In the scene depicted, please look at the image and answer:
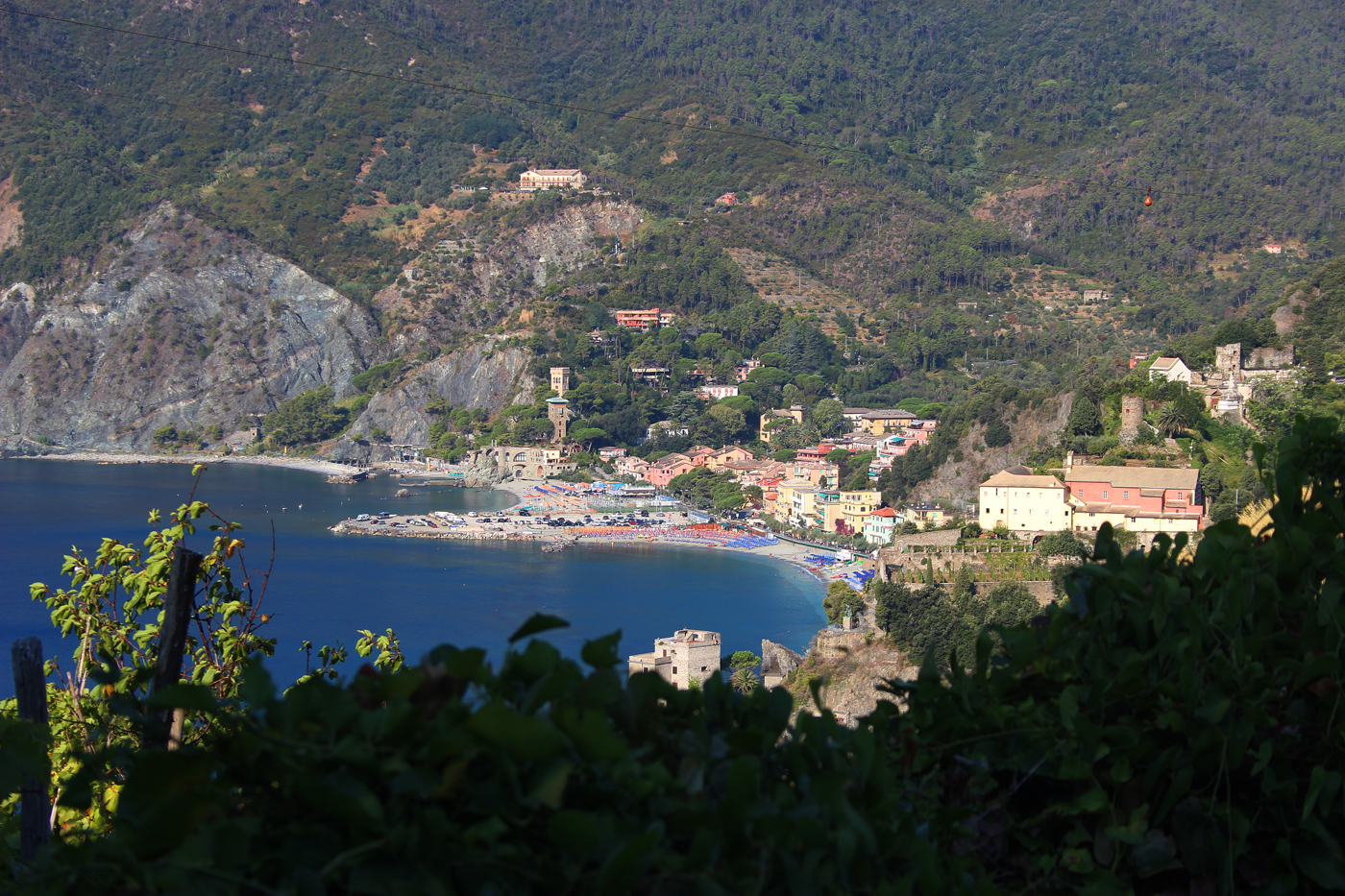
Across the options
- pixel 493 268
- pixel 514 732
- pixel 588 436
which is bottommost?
pixel 588 436

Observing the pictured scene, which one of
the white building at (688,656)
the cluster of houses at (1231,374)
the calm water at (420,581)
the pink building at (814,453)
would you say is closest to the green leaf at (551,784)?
the white building at (688,656)

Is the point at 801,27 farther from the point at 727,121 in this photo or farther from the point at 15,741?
the point at 15,741

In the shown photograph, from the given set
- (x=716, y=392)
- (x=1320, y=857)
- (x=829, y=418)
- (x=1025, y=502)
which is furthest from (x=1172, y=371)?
(x=716, y=392)

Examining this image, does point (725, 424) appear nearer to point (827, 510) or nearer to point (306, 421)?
point (827, 510)

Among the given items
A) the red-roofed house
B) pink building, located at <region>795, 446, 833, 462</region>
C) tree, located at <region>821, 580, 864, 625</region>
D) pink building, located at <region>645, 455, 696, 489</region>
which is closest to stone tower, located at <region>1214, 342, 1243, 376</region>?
tree, located at <region>821, 580, 864, 625</region>

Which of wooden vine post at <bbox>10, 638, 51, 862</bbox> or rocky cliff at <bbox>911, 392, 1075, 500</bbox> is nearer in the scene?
wooden vine post at <bbox>10, 638, 51, 862</bbox>

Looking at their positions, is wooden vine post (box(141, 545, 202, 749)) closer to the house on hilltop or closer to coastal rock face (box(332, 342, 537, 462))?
the house on hilltop
